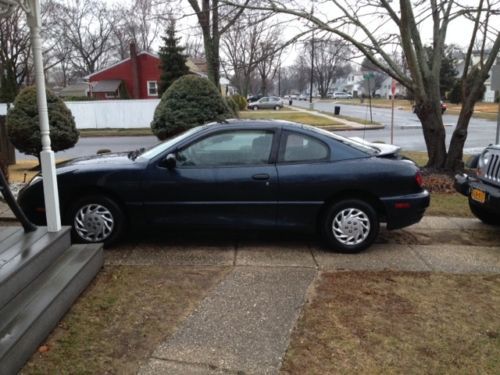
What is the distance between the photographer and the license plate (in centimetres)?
620

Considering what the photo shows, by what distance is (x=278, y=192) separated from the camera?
216 inches

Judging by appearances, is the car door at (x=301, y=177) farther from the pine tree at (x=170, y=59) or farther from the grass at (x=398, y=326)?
the pine tree at (x=170, y=59)

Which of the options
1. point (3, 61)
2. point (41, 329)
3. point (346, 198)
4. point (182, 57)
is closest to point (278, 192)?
point (346, 198)

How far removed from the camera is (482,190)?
6.26 meters

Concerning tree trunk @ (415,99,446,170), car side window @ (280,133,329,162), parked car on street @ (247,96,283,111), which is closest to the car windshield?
car side window @ (280,133,329,162)

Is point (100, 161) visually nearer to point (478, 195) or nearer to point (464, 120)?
point (478, 195)

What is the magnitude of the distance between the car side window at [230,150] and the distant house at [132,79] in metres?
35.9

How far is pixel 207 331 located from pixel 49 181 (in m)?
2.12

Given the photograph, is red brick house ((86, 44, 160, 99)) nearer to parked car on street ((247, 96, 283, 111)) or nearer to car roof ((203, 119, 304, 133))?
parked car on street ((247, 96, 283, 111))

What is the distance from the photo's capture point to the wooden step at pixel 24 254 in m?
3.62

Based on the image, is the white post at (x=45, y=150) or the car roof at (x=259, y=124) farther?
the car roof at (x=259, y=124)

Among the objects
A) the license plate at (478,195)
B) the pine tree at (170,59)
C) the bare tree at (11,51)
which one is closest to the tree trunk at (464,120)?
the license plate at (478,195)

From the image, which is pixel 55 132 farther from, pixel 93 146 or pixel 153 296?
pixel 93 146

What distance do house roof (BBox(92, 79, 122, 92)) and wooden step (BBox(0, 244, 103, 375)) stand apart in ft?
127
